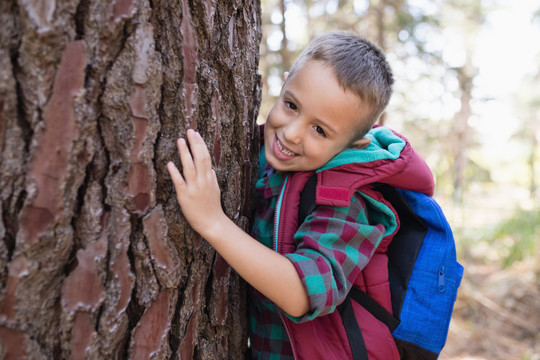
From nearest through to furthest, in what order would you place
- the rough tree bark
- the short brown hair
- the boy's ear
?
the rough tree bark
the short brown hair
the boy's ear

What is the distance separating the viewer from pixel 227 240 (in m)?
1.29

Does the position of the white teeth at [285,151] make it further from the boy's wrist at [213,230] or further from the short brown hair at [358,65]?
the boy's wrist at [213,230]

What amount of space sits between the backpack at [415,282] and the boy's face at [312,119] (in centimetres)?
12

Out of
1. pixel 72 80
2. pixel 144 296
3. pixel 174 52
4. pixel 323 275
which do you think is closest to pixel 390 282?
pixel 323 275

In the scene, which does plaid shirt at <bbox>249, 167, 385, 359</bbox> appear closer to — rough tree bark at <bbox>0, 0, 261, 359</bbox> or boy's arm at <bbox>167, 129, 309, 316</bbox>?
boy's arm at <bbox>167, 129, 309, 316</bbox>

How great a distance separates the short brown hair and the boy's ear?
0.03m

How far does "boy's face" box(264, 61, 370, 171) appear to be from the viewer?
5.05 ft

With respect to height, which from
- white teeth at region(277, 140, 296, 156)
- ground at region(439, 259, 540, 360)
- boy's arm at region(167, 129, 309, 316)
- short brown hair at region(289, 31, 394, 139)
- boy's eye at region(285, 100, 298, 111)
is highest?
short brown hair at region(289, 31, 394, 139)

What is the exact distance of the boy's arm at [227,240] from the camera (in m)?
1.25

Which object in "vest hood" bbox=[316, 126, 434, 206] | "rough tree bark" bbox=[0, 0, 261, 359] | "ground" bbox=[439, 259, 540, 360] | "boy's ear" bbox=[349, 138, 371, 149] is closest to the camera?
"rough tree bark" bbox=[0, 0, 261, 359]

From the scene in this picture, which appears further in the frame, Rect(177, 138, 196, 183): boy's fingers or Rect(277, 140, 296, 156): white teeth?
Rect(277, 140, 296, 156): white teeth

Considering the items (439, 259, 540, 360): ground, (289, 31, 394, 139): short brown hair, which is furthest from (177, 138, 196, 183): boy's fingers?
(439, 259, 540, 360): ground

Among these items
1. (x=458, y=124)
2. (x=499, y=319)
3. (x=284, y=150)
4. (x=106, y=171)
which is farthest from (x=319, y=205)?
(x=458, y=124)

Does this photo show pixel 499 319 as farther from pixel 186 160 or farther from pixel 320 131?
pixel 186 160
